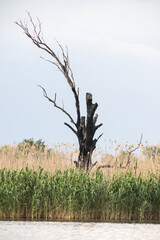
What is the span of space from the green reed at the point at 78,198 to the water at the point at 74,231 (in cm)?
200

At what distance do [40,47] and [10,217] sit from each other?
913 cm

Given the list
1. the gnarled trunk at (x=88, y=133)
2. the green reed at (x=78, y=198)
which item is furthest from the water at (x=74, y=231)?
the gnarled trunk at (x=88, y=133)

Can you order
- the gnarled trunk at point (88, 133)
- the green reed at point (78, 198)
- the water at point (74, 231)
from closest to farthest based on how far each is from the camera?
the water at point (74, 231) → the green reed at point (78, 198) → the gnarled trunk at point (88, 133)

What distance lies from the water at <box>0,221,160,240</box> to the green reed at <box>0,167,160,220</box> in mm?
1997

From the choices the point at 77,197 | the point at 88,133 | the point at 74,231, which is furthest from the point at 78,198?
the point at 88,133

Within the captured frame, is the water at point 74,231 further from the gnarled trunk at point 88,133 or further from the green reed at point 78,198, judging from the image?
the gnarled trunk at point 88,133

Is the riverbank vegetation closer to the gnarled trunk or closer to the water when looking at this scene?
the water

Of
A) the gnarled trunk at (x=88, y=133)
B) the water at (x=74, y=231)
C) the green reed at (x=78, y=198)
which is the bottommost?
the water at (x=74, y=231)

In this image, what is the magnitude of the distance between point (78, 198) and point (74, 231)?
3642 millimetres

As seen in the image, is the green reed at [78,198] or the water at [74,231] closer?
the water at [74,231]

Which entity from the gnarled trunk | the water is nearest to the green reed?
the water

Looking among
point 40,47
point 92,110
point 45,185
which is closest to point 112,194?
point 45,185

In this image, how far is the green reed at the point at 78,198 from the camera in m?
12.9

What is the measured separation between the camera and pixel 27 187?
13062 millimetres
